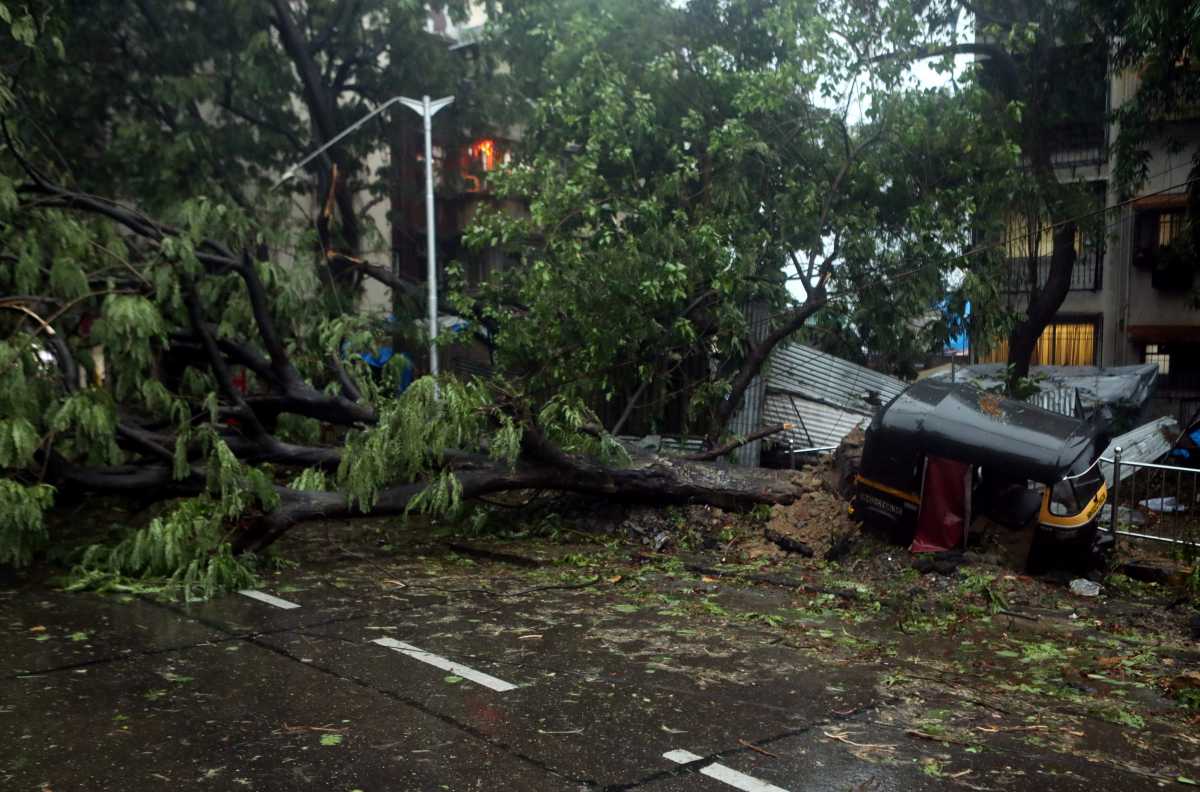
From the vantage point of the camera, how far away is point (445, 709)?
6012mm

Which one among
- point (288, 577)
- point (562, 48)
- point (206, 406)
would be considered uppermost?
point (562, 48)

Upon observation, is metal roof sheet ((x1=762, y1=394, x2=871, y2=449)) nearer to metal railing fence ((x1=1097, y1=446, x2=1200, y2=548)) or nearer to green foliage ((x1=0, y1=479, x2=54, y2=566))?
metal railing fence ((x1=1097, y1=446, x2=1200, y2=548))

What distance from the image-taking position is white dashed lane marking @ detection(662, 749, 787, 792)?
4898 millimetres

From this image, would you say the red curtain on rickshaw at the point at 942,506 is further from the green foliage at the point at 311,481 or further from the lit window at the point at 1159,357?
the lit window at the point at 1159,357

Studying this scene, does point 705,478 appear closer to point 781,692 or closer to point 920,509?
point 920,509

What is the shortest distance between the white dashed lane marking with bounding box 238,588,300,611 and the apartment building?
47.9 feet

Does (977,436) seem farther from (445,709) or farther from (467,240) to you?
(467,240)

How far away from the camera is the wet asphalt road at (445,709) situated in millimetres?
5059

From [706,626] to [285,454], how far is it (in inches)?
211

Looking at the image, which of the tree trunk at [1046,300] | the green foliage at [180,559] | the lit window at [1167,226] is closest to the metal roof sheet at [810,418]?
the tree trunk at [1046,300]

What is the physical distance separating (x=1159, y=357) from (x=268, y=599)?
778 inches

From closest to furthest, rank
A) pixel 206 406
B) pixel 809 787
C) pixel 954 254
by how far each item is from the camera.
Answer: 1. pixel 809 787
2. pixel 206 406
3. pixel 954 254

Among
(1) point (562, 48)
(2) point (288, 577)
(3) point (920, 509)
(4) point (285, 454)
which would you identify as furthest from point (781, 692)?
(1) point (562, 48)

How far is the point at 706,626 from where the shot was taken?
8.14m
